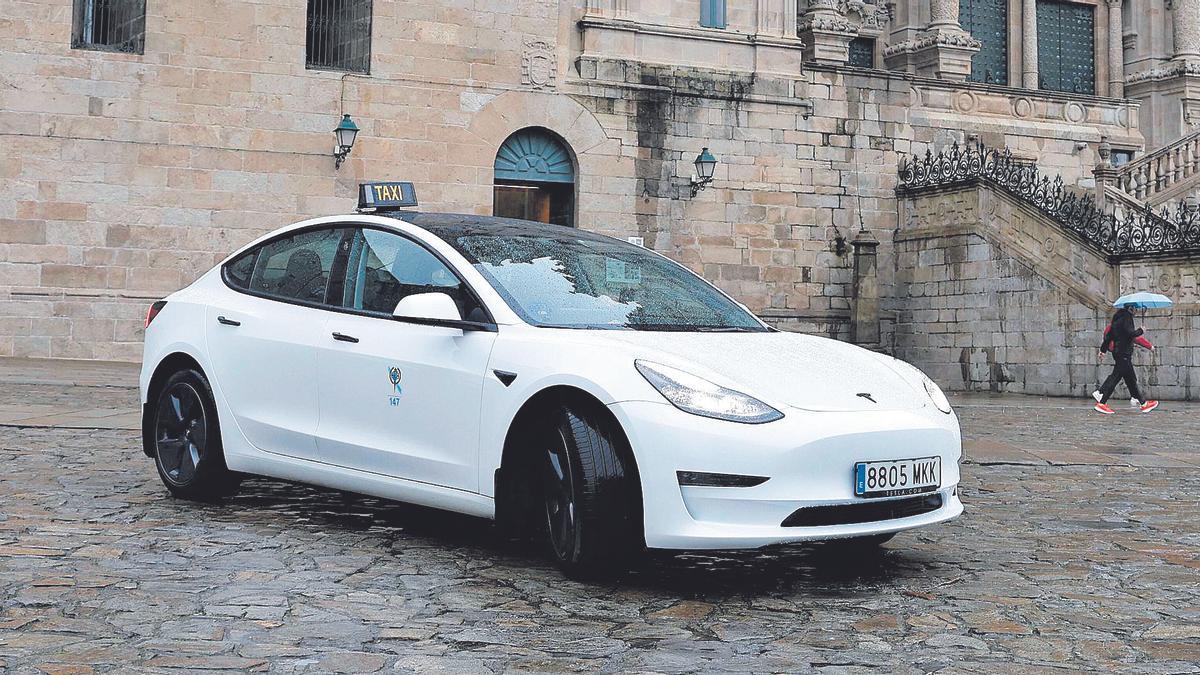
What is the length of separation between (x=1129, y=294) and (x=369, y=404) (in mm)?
16858

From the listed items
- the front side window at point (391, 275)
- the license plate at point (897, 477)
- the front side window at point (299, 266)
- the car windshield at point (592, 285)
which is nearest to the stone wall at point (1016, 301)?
the car windshield at point (592, 285)

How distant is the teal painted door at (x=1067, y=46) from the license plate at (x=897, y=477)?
3595 centimetres

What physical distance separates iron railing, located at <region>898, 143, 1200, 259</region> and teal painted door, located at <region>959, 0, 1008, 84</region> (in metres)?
12.5

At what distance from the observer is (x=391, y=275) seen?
258 inches

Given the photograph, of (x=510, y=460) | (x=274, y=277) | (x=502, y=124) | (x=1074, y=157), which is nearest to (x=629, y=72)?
(x=502, y=124)

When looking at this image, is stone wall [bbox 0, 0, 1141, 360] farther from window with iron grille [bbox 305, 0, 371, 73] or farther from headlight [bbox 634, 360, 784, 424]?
headlight [bbox 634, 360, 784, 424]

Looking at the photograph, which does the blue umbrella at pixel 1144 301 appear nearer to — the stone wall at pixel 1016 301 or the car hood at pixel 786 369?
the stone wall at pixel 1016 301

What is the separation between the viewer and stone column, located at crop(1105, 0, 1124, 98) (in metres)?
39.4

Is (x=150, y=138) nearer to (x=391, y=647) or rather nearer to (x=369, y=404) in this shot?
(x=369, y=404)

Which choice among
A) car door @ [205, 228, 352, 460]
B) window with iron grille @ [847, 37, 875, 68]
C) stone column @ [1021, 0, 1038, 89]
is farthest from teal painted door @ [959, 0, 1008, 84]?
car door @ [205, 228, 352, 460]

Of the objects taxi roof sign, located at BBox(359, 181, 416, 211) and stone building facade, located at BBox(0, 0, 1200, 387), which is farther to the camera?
stone building facade, located at BBox(0, 0, 1200, 387)

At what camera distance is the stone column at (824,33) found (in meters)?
31.4

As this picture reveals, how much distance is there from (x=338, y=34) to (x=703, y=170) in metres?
6.71

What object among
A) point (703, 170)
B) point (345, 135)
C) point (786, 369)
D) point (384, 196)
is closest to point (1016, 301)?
point (703, 170)
